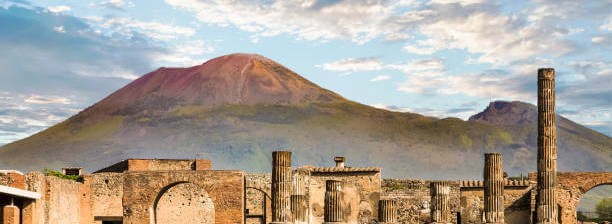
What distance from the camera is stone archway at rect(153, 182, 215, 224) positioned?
4088 cm

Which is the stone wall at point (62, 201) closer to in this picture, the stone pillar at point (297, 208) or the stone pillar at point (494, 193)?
the stone pillar at point (297, 208)

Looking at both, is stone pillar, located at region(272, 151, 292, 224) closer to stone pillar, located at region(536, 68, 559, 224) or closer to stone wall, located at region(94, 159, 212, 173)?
stone pillar, located at region(536, 68, 559, 224)

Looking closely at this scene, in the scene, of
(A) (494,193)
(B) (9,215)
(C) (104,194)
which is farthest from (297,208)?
(C) (104,194)

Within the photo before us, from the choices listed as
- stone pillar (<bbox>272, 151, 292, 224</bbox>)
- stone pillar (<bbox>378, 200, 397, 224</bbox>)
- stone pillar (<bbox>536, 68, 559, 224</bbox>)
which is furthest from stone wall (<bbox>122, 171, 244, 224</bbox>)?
stone pillar (<bbox>536, 68, 559, 224</bbox>)

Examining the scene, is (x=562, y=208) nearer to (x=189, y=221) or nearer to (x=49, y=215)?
(x=189, y=221)

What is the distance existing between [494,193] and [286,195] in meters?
7.94

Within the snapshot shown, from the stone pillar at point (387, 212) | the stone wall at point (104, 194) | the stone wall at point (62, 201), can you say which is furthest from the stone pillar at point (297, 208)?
the stone wall at point (104, 194)

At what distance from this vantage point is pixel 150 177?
3841 cm

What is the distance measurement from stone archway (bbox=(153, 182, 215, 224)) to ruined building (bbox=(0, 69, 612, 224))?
0.04 m

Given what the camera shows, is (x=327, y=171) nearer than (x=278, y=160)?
No

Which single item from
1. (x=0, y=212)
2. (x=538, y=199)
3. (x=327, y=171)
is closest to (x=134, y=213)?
(x=0, y=212)

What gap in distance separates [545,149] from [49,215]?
18.8 meters

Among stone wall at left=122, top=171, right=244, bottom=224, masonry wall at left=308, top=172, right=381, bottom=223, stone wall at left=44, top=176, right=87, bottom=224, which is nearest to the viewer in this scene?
stone wall at left=44, top=176, right=87, bottom=224

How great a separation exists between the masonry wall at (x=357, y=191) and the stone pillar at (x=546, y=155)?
869 cm
